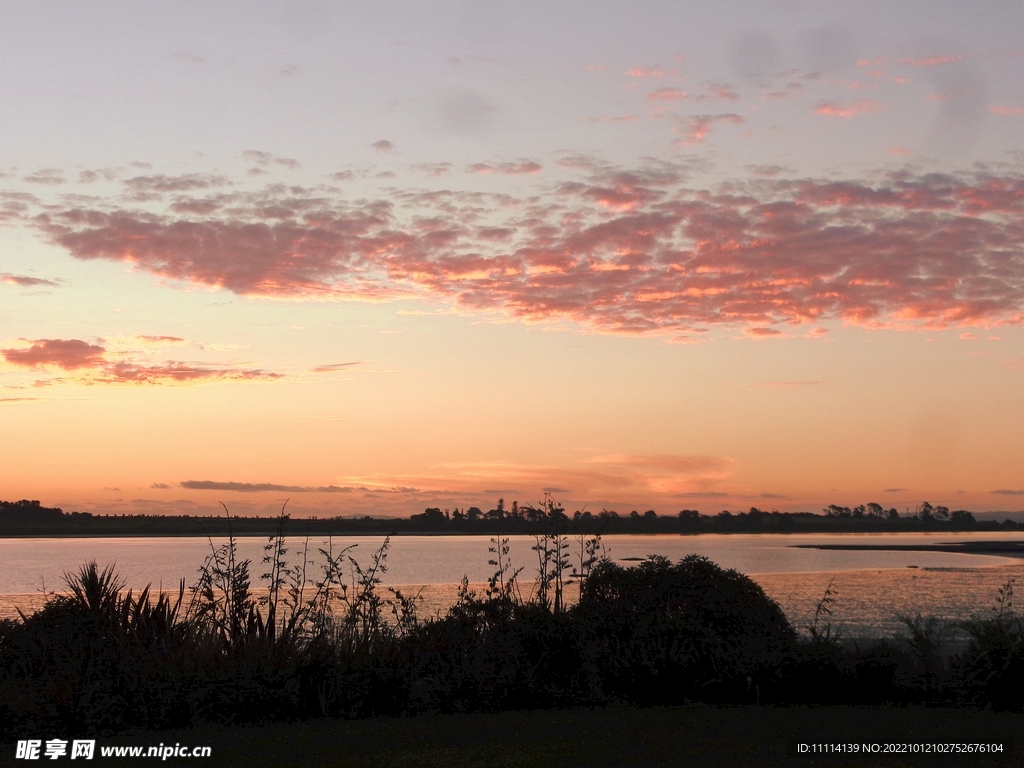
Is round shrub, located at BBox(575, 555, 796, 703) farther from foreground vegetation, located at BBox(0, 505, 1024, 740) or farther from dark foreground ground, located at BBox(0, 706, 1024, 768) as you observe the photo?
dark foreground ground, located at BBox(0, 706, 1024, 768)

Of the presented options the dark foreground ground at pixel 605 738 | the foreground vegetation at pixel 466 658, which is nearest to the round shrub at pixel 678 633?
the foreground vegetation at pixel 466 658

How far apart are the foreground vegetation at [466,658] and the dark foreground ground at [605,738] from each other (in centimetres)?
61

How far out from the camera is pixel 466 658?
12.2 meters

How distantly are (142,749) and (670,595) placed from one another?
7222 mm

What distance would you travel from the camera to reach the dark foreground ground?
886 centimetres

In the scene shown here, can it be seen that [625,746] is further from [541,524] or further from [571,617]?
[541,524]

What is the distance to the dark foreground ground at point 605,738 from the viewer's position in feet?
29.1

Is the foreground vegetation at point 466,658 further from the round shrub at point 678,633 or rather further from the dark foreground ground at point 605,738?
the dark foreground ground at point 605,738

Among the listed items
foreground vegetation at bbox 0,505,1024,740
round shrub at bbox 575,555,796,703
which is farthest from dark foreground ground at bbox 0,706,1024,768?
round shrub at bbox 575,555,796,703

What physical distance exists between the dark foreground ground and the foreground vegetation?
0.61 meters

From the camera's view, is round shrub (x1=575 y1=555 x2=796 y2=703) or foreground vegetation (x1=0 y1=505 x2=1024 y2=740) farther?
round shrub (x1=575 y1=555 x2=796 y2=703)

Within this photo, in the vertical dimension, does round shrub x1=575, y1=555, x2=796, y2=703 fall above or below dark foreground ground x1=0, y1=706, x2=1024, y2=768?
above

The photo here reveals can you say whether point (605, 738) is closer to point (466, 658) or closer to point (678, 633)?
point (466, 658)

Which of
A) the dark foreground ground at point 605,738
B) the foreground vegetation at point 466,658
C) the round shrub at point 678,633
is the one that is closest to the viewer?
the dark foreground ground at point 605,738
